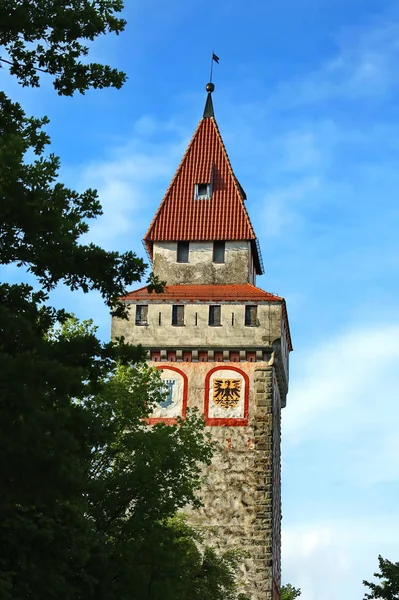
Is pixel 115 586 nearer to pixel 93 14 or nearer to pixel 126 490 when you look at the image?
pixel 126 490

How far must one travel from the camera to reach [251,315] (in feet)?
134

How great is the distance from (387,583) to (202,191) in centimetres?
1619

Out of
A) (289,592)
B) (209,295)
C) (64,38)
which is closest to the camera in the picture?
(64,38)

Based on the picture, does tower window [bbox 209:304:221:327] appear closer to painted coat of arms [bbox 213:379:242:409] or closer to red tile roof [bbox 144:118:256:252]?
painted coat of arms [bbox 213:379:242:409]

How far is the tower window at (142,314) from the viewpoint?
135 feet

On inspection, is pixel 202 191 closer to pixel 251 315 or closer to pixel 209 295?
pixel 209 295

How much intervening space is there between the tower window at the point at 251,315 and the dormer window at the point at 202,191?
561cm

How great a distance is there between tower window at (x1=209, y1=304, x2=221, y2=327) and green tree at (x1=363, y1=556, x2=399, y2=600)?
34.2 ft

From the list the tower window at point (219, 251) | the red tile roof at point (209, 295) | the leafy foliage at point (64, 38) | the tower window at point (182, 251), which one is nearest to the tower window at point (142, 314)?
the red tile roof at point (209, 295)

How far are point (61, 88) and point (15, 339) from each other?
499 cm

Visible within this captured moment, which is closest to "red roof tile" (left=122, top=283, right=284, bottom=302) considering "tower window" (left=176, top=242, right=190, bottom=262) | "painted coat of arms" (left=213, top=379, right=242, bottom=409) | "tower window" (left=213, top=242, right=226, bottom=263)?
"tower window" (left=213, top=242, right=226, bottom=263)

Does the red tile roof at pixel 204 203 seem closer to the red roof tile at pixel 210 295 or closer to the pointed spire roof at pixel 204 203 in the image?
the pointed spire roof at pixel 204 203

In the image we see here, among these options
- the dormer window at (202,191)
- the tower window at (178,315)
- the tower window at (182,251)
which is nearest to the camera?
the tower window at (178,315)

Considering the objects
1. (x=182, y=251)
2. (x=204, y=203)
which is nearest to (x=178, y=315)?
(x=182, y=251)
